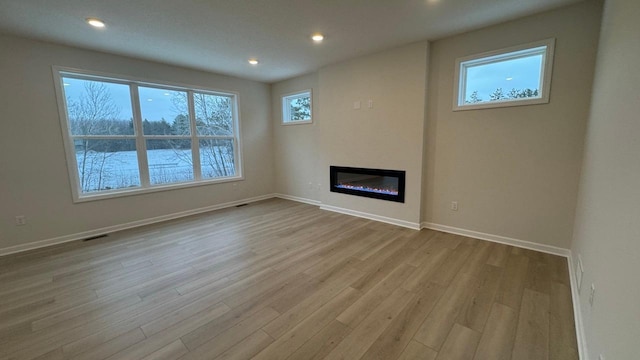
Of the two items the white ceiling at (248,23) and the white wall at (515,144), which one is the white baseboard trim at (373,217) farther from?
the white ceiling at (248,23)

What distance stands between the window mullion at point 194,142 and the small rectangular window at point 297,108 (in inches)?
72.1

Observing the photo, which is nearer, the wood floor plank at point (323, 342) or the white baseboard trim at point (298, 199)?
the wood floor plank at point (323, 342)

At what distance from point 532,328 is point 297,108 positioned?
16.4ft

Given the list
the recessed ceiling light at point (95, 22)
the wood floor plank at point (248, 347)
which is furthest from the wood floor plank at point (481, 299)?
the recessed ceiling light at point (95, 22)

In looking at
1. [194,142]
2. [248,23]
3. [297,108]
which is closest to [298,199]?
[297,108]

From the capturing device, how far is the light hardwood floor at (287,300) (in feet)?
5.49

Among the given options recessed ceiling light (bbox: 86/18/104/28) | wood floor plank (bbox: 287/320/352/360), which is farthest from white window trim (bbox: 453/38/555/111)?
recessed ceiling light (bbox: 86/18/104/28)

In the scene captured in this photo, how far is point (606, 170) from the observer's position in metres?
1.53

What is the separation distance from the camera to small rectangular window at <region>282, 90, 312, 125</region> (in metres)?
5.30

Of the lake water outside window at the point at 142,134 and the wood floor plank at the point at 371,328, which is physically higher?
the lake water outside window at the point at 142,134

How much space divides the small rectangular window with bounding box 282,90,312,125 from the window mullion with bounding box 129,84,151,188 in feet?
8.79

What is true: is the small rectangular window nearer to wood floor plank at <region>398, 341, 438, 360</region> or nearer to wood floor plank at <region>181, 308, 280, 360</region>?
wood floor plank at <region>181, 308, 280, 360</region>

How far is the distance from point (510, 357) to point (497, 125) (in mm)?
2552

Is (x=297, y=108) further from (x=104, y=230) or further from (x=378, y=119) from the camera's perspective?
(x=104, y=230)
